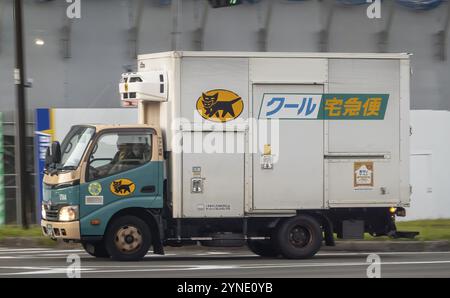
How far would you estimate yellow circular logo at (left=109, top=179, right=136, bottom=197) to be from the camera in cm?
1611

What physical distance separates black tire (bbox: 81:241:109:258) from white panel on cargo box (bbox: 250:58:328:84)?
3.81 meters

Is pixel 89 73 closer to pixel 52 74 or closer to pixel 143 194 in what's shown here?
pixel 52 74

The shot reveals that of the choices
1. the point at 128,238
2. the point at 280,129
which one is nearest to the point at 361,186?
the point at 280,129

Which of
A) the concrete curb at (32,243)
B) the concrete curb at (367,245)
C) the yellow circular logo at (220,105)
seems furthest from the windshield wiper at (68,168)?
the concrete curb at (32,243)

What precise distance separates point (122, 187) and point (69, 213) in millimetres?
947

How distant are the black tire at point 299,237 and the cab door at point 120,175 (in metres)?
2.20

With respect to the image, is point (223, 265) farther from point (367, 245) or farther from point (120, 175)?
point (367, 245)

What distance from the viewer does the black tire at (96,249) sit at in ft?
54.9

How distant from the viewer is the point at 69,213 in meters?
16.0

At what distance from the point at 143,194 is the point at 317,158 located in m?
3.03

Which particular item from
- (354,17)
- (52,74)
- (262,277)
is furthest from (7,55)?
(262,277)

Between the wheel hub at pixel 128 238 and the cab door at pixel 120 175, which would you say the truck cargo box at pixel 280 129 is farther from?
the wheel hub at pixel 128 238


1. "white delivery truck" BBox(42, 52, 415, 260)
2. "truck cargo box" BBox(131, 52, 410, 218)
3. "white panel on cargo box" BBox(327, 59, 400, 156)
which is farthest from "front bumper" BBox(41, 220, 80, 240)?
"white panel on cargo box" BBox(327, 59, 400, 156)

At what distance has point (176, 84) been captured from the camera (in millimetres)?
16391
